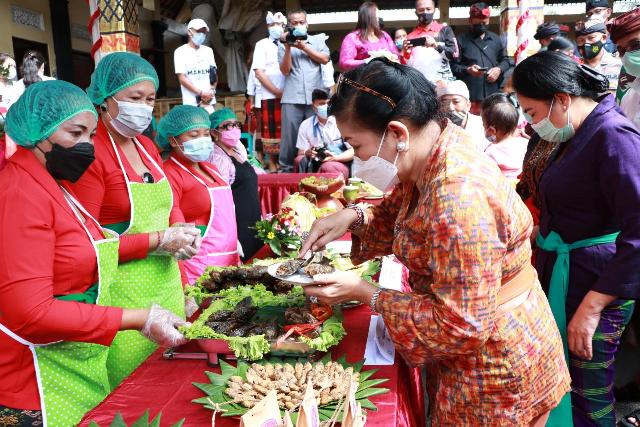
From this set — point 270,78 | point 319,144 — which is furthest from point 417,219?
point 270,78

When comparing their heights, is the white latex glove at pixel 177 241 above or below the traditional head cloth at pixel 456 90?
below

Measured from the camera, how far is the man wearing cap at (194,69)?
6.02 meters

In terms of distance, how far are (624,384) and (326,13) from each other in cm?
1048

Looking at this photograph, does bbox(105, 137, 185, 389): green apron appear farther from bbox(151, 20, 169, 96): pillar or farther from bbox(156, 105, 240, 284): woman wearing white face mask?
bbox(151, 20, 169, 96): pillar

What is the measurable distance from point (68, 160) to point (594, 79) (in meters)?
1.74

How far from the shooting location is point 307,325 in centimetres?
154

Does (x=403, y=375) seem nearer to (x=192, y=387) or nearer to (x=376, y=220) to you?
(x=376, y=220)

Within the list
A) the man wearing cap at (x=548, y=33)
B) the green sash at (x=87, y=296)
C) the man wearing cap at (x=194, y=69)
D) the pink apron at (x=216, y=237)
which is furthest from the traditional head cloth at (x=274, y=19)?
the green sash at (x=87, y=296)

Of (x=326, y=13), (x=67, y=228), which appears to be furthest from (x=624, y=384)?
(x=326, y=13)

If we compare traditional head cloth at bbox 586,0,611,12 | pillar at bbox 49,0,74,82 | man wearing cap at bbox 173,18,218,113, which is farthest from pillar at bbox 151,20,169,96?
traditional head cloth at bbox 586,0,611,12

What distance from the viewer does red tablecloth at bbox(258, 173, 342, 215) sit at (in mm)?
4652

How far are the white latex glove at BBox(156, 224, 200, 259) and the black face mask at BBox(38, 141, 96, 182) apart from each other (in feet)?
1.53

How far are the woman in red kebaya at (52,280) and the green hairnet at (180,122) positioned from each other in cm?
111

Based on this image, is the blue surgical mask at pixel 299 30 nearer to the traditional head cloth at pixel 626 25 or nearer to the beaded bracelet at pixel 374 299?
the traditional head cloth at pixel 626 25
